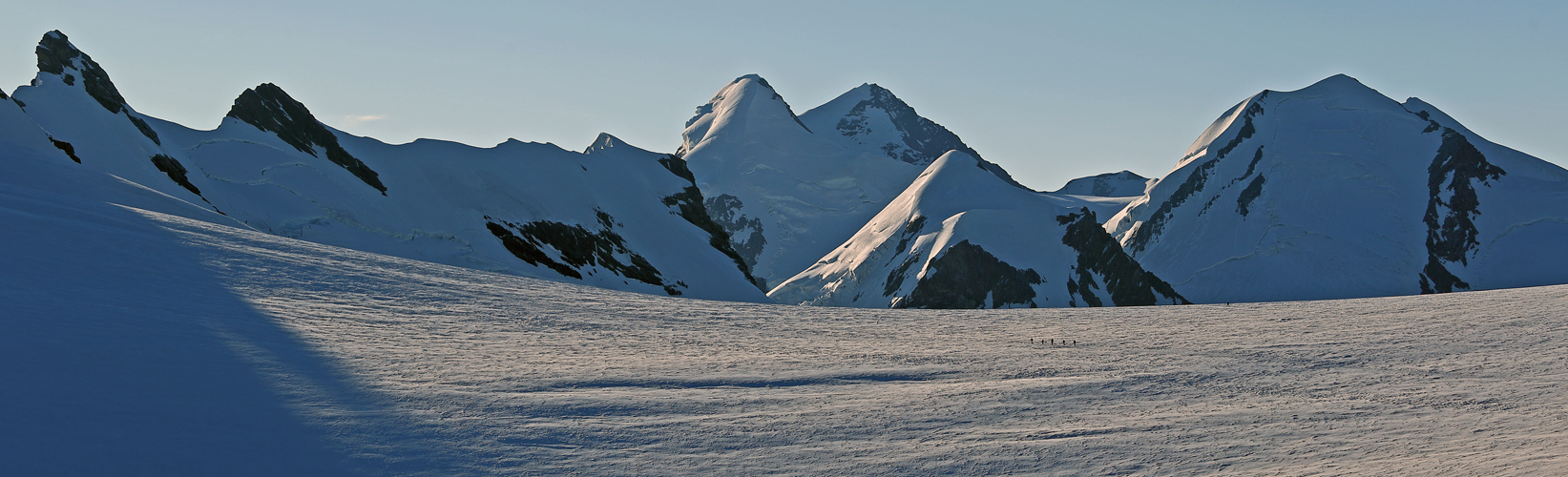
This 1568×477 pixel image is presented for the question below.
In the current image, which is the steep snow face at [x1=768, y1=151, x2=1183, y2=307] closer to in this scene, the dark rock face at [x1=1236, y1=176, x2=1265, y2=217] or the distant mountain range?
the distant mountain range

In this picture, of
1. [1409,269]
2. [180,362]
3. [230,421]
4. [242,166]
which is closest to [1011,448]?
[230,421]

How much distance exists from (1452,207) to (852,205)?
83.4 m

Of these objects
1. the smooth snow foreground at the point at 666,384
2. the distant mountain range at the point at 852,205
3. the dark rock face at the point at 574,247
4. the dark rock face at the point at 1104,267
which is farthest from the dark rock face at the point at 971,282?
the smooth snow foreground at the point at 666,384

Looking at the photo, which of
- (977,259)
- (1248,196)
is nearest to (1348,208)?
(1248,196)

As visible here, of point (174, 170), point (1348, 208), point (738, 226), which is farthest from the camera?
point (738, 226)

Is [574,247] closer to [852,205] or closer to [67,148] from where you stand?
[67,148]

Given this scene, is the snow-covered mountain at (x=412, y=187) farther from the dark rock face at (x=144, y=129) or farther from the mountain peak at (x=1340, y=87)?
the mountain peak at (x=1340, y=87)

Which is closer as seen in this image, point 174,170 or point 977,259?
point 174,170

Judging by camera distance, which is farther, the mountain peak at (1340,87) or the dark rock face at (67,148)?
the mountain peak at (1340,87)

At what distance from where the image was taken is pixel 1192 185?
540 ft

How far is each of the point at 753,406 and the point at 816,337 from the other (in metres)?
5.44

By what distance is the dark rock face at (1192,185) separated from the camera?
532 feet

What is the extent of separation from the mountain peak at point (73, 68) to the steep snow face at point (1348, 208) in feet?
418

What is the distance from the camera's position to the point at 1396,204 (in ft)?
487
